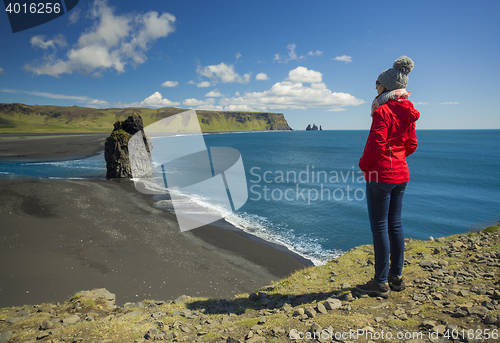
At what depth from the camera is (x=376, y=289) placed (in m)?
3.82

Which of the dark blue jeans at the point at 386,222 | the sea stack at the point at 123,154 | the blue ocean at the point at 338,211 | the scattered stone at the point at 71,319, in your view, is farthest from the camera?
the sea stack at the point at 123,154

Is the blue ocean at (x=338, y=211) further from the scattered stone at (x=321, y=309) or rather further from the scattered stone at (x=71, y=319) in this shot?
the scattered stone at (x=71, y=319)

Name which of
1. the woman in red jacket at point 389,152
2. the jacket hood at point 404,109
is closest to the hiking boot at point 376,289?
the woman in red jacket at point 389,152

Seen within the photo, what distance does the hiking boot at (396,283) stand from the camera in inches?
151

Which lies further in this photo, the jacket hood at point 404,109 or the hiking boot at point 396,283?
the hiking boot at point 396,283

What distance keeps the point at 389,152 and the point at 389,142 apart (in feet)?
0.48

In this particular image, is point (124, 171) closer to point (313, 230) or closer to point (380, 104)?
point (313, 230)

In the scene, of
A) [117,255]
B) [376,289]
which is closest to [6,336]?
[376,289]

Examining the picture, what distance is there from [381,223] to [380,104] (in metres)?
1.71

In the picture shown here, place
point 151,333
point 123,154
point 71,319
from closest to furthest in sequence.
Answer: point 151,333 < point 71,319 < point 123,154

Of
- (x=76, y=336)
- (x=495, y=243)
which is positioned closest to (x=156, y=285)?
(x=76, y=336)

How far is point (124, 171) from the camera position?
95.1 ft

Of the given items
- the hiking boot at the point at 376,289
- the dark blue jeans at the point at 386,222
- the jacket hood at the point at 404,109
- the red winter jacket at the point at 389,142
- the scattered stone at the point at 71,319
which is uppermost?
the jacket hood at the point at 404,109

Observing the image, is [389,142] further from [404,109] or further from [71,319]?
[71,319]
